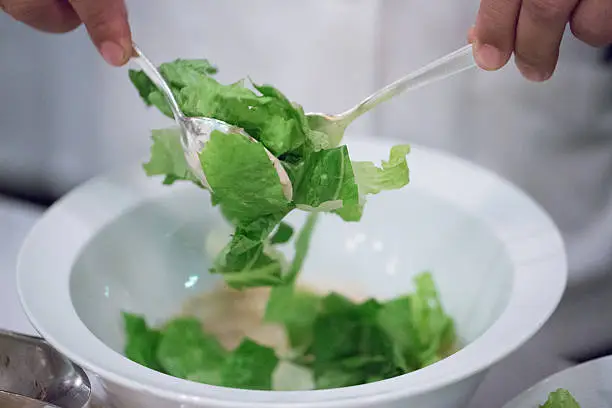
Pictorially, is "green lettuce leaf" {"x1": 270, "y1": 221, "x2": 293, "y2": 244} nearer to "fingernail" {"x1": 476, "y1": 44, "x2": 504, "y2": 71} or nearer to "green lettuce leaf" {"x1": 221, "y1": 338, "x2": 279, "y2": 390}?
"green lettuce leaf" {"x1": 221, "y1": 338, "x2": 279, "y2": 390}

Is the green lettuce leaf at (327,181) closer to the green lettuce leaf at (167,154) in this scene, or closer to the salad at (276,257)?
the salad at (276,257)

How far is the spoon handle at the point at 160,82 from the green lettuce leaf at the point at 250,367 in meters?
0.17

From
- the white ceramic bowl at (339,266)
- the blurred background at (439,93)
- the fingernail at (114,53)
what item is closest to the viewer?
the white ceramic bowl at (339,266)

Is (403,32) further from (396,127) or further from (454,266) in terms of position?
(454,266)

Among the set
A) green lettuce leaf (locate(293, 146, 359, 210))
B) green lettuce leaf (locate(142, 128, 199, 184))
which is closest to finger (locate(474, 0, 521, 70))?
green lettuce leaf (locate(293, 146, 359, 210))

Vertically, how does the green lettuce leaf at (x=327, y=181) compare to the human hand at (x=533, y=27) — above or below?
below

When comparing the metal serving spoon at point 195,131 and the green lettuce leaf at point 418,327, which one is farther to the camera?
the green lettuce leaf at point 418,327

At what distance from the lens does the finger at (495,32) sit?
43 centimetres

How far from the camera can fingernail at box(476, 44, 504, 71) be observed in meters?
0.44

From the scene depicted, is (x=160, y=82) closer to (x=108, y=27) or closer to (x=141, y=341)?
(x=108, y=27)

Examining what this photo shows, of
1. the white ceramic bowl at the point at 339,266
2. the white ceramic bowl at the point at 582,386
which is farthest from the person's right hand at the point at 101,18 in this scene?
the white ceramic bowl at the point at 582,386

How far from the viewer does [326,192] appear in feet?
1.40

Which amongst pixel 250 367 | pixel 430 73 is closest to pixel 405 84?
pixel 430 73

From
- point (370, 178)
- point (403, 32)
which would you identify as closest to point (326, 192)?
point (370, 178)
